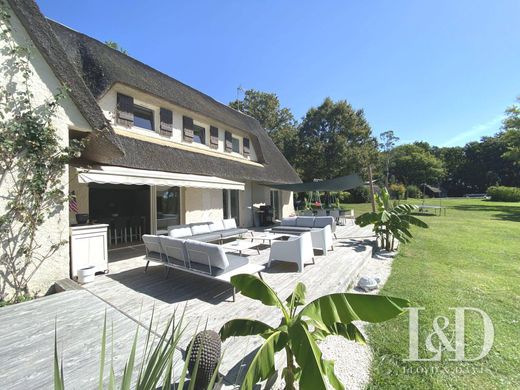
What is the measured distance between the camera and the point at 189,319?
5.05 meters

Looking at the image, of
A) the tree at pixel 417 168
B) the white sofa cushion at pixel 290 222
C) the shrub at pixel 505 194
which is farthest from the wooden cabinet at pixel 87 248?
the tree at pixel 417 168

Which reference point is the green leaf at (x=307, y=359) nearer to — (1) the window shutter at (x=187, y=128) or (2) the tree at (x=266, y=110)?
(1) the window shutter at (x=187, y=128)

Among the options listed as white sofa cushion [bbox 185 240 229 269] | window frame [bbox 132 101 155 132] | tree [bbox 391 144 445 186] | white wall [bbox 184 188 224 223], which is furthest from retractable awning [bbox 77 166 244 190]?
tree [bbox 391 144 445 186]

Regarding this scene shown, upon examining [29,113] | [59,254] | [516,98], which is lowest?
[59,254]

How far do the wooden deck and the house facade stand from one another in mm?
1572

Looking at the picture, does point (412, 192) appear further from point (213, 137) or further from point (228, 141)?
point (213, 137)

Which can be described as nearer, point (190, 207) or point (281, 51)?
point (190, 207)

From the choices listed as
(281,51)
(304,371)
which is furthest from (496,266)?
(281,51)

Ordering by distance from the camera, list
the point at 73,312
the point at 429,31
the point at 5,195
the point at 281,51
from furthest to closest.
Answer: the point at 281,51 < the point at 429,31 < the point at 5,195 < the point at 73,312

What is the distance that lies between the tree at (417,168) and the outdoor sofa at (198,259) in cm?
7733

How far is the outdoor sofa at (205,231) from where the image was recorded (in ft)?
35.3

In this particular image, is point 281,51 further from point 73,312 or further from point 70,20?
point 73,312

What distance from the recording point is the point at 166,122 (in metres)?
13.6

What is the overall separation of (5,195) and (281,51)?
58.5 feet
